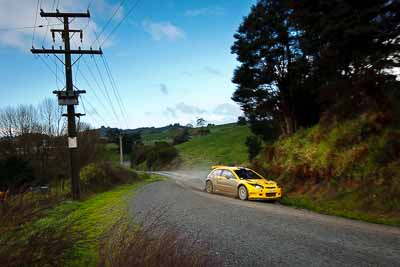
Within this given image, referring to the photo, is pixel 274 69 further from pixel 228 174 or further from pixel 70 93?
pixel 70 93

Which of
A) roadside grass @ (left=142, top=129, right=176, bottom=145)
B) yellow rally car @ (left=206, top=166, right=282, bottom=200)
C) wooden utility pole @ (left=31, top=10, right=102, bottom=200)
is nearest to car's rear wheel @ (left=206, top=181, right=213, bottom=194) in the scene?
yellow rally car @ (left=206, top=166, right=282, bottom=200)

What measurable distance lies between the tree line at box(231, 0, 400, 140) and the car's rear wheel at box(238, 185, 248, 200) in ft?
19.6

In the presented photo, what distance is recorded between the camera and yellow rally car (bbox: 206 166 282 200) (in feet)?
51.4

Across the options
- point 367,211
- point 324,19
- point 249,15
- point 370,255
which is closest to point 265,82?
point 249,15

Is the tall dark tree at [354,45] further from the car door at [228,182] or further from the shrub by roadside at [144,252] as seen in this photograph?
the shrub by roadside at [144,252]

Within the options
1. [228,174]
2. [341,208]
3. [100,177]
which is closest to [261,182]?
[228,174]

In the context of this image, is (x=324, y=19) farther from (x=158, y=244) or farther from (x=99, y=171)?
(x=99, y=171)

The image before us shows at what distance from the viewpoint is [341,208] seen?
40.0 feet

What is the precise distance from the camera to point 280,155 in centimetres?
2045

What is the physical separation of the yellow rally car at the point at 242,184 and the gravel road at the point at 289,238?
397 centimetres

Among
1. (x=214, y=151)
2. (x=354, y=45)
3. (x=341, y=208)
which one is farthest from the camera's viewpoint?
(x=214, y=151)

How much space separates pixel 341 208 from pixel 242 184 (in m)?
5.47

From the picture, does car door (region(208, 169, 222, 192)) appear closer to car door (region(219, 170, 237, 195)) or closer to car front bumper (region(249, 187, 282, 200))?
car door (region(219, 170, 237, 195))

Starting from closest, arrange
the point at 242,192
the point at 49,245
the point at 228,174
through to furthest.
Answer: the point at 49,245
the point at 242,192
the point at 228,174
